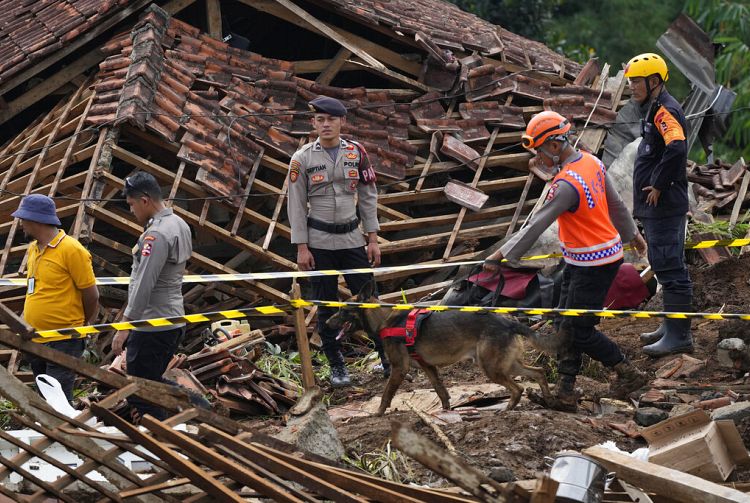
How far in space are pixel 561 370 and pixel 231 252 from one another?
4.86m

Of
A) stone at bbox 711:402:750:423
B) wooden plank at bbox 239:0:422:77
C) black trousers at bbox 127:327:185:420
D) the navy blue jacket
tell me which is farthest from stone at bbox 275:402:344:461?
wooden plank at bbox 239:0:422:77

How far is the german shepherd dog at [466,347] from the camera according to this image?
7297 millimetres

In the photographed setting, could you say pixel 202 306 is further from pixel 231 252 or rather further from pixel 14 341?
pixel 14 341

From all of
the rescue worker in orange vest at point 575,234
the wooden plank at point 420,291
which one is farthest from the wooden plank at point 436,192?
the rescue worker in orange vest at point 575,234

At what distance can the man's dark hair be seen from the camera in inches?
263

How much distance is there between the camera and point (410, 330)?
24.7ft

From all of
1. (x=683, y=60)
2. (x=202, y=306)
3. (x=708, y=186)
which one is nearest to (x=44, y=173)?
(x=202, y=306)

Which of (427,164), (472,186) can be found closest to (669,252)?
(472,186)

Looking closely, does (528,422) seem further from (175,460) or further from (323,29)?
(323,29)

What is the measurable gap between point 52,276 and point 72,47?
5464 millimetres

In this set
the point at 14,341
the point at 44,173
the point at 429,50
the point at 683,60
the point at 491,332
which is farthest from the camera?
the point at 683,60

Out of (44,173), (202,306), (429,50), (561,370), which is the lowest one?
(202,306)

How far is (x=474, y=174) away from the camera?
11961 mm

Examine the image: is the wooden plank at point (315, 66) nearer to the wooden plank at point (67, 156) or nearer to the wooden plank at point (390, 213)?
the wooden plank at point (390, 213)
